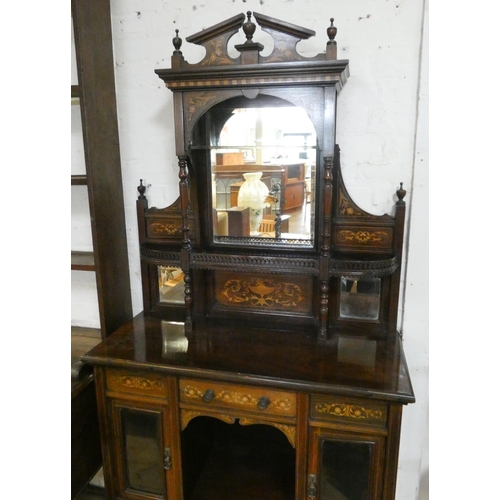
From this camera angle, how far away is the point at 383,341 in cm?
159

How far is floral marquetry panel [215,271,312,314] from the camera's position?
1.72m

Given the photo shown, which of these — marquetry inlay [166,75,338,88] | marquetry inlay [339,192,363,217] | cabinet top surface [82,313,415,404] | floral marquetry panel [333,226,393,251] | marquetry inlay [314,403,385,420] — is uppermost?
marquetry inlay [166,75,338,88]

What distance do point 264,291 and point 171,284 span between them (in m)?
0.44

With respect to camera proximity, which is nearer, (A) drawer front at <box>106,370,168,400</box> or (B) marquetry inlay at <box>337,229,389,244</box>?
(A) drawer front at <box>106,370,168,400</box>

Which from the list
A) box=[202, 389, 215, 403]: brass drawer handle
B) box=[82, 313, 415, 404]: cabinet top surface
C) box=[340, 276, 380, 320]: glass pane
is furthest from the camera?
box=[340, 276, 380, 320]: glass pane

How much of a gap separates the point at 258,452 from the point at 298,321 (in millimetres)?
675

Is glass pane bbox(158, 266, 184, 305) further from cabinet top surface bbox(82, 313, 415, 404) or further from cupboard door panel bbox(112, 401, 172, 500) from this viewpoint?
cupboard door panel bbox(112, 401, 172, 500)

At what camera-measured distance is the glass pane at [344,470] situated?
1361 mm

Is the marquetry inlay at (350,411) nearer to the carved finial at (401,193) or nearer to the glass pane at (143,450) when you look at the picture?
the glass pane at (143,450)

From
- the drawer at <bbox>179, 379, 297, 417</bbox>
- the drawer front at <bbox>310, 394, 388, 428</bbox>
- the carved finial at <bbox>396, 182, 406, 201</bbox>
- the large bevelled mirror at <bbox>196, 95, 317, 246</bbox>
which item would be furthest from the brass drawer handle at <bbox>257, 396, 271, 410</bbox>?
the carved finial at <bbox>396, 182, 406, 201</bbox>

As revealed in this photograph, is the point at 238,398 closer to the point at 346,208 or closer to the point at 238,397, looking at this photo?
the point at 238,397

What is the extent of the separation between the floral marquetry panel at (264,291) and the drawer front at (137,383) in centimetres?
46

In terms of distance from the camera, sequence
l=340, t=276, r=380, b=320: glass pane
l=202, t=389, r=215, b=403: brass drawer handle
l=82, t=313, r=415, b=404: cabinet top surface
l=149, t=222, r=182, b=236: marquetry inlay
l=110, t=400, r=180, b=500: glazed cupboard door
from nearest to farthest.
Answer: l=82, t=313, r=415, b=404: cabinet top surface < l=202, t=389, r=215, b=403: brass drawer handle < l=110, t=400, r=180, b=500: glazed cupboard door < l=340, t=276, r=380, b=320: glass pane < l=149, t=222, r=182, b=236: marquetry inlay

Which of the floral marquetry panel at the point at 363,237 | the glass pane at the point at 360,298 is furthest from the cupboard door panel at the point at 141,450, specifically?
the floral marquetry panel at the point at 363,237
